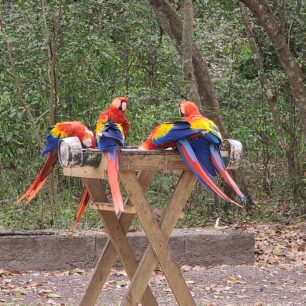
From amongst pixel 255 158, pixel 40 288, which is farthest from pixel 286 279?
pixel 255 158

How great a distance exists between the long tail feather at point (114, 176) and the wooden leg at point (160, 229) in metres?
0.13

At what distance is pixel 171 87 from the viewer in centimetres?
1071

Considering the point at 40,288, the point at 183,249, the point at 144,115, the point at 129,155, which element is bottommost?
the point at 40,288

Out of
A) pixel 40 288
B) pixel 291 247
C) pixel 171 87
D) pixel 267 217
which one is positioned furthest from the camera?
pixel 171 87

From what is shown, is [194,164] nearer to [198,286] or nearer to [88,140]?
[88,140]

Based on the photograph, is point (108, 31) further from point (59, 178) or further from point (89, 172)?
point (89, 172)

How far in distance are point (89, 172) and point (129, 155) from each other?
273mm

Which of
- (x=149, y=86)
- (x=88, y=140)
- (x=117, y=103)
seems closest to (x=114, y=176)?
(x=88, y=140)

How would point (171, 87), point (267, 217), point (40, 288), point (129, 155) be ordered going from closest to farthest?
point (129, 155) < point (40, 288) < point (267, 217) < point (171, 87)

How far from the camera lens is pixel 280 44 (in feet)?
28.5

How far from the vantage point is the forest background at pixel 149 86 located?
28.8 feet

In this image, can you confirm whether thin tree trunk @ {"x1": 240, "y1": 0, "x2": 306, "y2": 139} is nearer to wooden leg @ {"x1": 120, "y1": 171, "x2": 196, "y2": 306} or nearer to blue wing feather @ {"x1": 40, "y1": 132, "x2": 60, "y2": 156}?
blue wing feather @ {"x1": 40, "y1": 132, "x2": 60, "y2": 156}

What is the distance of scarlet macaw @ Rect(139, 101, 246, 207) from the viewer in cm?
418

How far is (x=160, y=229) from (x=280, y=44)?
500 centimetres
